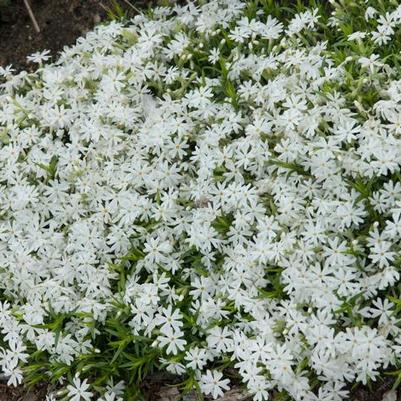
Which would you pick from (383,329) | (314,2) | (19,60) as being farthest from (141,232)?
(19,60)

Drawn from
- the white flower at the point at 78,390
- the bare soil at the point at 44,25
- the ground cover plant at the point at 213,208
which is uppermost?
the bare soil at the point at 44,25

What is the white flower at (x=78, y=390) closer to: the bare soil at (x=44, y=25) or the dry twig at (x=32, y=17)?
the bare soil at (x=44, y=25)

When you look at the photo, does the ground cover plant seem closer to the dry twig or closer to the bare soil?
the bare soil

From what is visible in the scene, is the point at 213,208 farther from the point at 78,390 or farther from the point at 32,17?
the point at 32,17

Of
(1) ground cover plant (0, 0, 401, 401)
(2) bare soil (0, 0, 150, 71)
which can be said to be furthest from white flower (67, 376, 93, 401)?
(2) bare soil (0, 0, 150, 71)

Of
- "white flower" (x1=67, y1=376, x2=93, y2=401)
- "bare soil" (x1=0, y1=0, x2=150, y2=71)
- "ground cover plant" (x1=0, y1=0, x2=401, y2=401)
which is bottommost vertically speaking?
"white flower" (x1=67, y1=376, x2=93, y2=401)

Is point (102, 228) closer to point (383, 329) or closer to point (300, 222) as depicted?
point (300, 222)

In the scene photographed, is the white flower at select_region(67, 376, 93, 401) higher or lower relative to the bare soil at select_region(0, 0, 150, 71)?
lower

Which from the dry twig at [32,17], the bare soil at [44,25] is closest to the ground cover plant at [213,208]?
the bare soil at [44,25]
